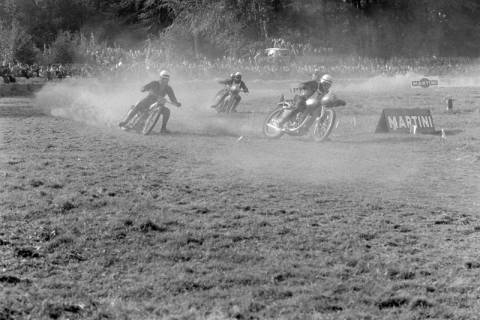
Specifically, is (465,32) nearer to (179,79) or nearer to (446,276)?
(179,79)

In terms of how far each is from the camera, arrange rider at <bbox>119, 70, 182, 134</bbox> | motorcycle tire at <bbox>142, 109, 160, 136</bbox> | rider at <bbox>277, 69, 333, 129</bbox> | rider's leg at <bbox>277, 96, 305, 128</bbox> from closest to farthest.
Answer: rider at <bbox>277, 69, 333, 129</bbox> → rider's leg at <bbox>277, 96, 305, 128</bbox> → motorcycle tire at <bbox>142, 109, 160, 136</bbox> → rider at <bbox>119, 70, 182, 134</bbox>

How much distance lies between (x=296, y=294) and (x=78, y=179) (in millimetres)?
6596

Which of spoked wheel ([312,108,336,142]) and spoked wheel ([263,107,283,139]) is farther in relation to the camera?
spoked wheel ([263,107,283,139])

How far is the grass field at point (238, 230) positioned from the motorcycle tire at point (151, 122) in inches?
72.9

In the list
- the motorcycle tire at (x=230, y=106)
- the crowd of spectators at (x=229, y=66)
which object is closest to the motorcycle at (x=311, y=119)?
the motorcycle tire at (x=230, y=106)

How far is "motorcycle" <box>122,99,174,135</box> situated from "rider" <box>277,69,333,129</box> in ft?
10.9

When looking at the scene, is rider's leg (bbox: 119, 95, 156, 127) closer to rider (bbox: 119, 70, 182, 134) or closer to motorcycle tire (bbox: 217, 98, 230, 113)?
rider (bbox: 119, 70, 182, 134)

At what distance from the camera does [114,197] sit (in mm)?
11508

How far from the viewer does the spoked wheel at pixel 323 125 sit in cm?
1925

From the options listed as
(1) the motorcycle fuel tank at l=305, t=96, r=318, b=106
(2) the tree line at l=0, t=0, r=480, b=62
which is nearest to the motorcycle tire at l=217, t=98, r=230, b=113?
(1) the motorcycle fuel tank at l=305, t=96, r=318, b=106

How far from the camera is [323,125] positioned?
19.4m

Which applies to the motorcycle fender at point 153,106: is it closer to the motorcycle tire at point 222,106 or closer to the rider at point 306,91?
the rider at point 306,91

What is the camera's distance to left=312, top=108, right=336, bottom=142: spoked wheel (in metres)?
19.2

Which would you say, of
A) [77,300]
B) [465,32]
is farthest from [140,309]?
[465,32]
